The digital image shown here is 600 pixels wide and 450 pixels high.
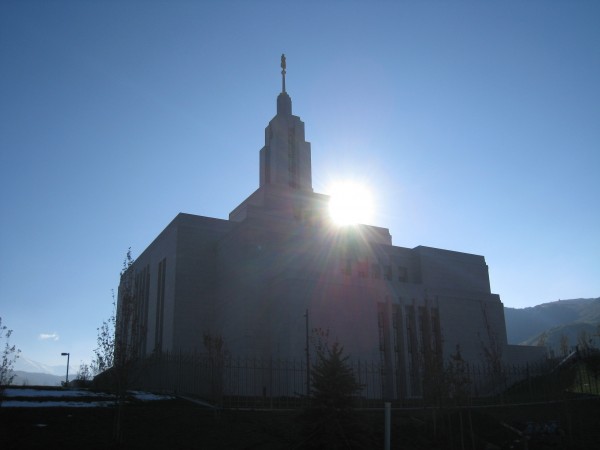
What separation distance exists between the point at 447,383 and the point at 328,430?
7.40m

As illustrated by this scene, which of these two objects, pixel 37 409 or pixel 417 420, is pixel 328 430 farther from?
pixel 37 409

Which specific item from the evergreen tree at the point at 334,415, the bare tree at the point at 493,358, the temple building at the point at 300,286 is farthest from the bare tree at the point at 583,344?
the evergreen tree at the point at 334,415

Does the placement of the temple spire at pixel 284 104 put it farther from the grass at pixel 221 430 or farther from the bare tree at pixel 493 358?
the grass at pixel 221 430

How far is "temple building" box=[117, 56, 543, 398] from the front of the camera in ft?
119

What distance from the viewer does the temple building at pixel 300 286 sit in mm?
36406

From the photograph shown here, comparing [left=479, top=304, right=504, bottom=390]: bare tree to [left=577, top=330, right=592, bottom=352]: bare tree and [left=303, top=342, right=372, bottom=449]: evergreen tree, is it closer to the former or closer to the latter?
[left=577, top=330, right=592, bottom=352]: bare tree

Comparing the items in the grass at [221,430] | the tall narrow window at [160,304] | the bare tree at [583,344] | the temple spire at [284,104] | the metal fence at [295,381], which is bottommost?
the grass at [221,430]

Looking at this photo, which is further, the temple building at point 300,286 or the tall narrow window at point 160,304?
the tall narrow window at point 160,304

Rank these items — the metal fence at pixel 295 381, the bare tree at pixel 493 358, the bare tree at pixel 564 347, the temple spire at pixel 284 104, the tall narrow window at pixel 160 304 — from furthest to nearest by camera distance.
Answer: the temple spire at pixel 284 104
the tall narrow window at pixel 160 304
the bare tree at pixel 564 347
the metal fence at pixel 295 381
the bare tree at pixel 493 358

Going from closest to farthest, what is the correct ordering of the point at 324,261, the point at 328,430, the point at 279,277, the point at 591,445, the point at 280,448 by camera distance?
the point at 328,430 < the point at 280,448 < the point at 591,445 < the point at 279,277 < the point at 324,261

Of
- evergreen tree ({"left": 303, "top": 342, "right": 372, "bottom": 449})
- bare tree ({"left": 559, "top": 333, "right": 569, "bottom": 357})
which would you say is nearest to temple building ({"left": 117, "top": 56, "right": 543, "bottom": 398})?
bare tree ({"left": 559, "top": 333, "right": 569, "bottom": 357})

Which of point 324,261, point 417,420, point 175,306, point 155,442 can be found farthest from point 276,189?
point 155,442

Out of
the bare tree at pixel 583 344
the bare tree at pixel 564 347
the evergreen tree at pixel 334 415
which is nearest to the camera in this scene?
the evergreen tree at pixel 334 415

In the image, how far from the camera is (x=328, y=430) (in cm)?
1323
